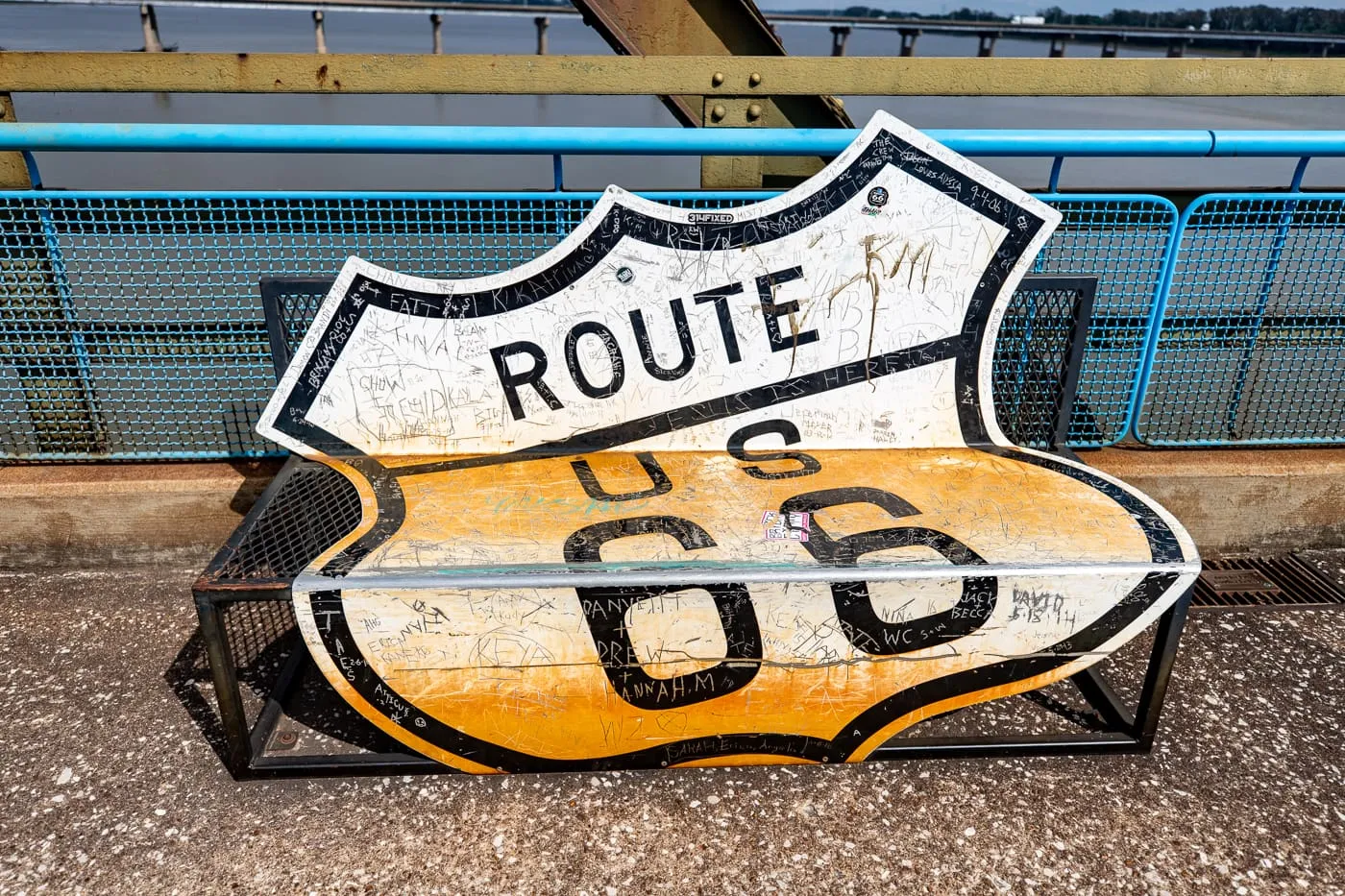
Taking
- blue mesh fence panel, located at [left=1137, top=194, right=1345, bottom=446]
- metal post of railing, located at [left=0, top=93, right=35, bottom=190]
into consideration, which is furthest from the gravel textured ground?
metal post of railing, located at [left=0, top=93, right=35, bottom=190]

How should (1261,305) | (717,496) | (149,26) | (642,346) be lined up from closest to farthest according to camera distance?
(717,496) < (642,346) < (1261,305) < (149,26)

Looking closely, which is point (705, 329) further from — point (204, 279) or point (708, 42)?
point (204, 279)

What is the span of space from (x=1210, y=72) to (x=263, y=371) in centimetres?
353

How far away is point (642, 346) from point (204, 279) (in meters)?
1.71

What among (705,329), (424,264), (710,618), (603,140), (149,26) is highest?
(149,26)

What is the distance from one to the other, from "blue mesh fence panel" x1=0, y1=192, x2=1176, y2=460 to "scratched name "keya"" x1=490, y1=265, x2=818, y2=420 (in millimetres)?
472

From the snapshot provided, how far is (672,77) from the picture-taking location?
2.95 meters

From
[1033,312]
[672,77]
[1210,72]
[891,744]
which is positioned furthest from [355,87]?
[1210,72]

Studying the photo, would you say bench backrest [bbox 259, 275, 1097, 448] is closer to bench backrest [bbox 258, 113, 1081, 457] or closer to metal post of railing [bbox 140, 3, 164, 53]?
bench backrest [bbox 258, 113, 1081, 457]

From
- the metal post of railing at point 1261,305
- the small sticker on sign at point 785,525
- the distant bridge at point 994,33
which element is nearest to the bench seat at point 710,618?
the small sticker on sign at point 785,525

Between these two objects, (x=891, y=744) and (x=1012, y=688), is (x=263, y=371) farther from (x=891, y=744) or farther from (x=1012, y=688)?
(x=1012, y=688)

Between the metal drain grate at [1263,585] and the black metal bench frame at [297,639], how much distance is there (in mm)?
761

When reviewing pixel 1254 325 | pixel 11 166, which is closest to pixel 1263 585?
pixel 1254 325

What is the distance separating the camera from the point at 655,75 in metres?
2.93
